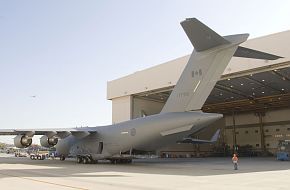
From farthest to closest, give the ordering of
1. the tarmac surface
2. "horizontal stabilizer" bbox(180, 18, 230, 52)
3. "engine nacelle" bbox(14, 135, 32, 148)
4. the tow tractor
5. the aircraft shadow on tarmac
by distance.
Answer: the tow tractor < "engine nacelle" bbox(14, 135, 32, 148) < the aircraft shadow on tarmac < "horizontal stabilizer" bbox(180, 18, 230, 52) < the tarmac surface

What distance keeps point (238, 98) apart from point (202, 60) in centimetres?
2461

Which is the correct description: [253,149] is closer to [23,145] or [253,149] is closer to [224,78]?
[224,78]

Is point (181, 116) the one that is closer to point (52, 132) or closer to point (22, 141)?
point (52, 132)

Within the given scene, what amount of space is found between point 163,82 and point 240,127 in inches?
1008

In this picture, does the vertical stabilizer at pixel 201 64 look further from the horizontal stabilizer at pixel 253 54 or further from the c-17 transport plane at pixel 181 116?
the horizontal stabilizer at pixel 253 54

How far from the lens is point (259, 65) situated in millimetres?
23172

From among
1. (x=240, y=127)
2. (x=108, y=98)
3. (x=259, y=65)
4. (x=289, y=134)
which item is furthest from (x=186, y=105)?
(x=240, y=127)

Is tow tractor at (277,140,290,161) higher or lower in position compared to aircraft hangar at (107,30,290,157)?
lower

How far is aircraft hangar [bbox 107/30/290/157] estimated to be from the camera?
78.3ft

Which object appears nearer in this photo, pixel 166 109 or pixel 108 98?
pixel 166 109

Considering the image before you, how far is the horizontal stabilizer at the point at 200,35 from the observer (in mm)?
12863

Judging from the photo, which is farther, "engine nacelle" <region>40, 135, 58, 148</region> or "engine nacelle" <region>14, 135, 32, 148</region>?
"engine nacelle" <region>40, 135, 58, 148</region>

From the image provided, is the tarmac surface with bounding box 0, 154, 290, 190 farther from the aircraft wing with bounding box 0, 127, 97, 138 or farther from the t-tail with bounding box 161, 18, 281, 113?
the aircraft wing with bounding box 0, 127, 97, 138

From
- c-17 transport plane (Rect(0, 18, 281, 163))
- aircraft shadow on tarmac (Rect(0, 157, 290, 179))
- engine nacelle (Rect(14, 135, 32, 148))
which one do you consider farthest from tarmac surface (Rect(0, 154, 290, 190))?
engine nacelle (Rect(14, 135, 32, 148))
